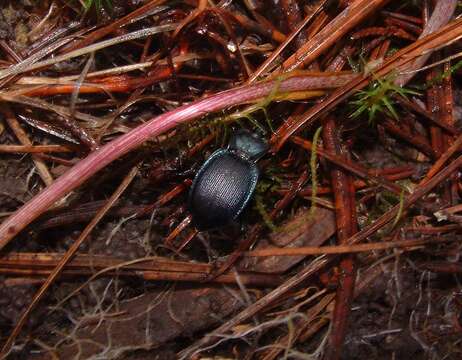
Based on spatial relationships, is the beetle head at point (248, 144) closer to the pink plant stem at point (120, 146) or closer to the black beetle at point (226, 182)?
the black beetle at point (226, 182)

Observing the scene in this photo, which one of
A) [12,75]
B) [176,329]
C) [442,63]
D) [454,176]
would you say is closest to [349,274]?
[454,176]

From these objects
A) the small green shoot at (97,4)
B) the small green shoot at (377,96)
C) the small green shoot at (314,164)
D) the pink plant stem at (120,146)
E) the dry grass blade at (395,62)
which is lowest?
the small green shoot at (314,164)

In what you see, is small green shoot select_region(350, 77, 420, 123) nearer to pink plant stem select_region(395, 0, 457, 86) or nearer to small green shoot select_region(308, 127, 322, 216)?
pink plant stem select_region(395, 0, 457, 86)

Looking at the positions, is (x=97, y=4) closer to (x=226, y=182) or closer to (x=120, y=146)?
(x=120, y=146)

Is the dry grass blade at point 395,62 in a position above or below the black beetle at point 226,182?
above

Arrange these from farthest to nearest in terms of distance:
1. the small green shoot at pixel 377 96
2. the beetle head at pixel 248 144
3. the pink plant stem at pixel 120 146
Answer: the beetle head at pixel 248 144, the small green shoot at pixel 377 96, the pink plant stem at pixel 120 146

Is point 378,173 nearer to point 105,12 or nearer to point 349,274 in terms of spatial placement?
point 349,274

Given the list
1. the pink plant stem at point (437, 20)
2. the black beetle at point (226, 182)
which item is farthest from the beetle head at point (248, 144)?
the pink plant stem at point (437, 20)

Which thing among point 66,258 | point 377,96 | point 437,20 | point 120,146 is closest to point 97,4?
point 120,146

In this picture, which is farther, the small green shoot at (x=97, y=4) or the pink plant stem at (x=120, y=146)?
the small green shoot at (x=97, y=4)
